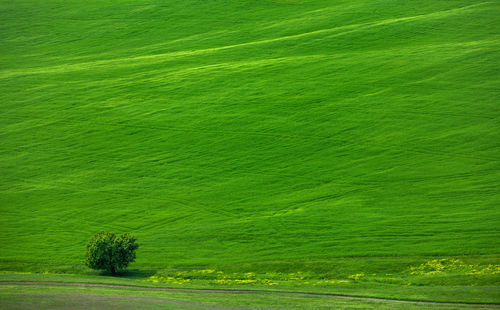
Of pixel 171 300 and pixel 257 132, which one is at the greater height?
pixel 257 132

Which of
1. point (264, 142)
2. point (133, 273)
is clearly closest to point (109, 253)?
point (133, 273)

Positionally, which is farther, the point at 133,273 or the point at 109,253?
the point at 133,273

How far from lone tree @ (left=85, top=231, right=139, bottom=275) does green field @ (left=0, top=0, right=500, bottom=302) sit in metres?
1.23

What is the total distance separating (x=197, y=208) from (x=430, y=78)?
2366 centimetres

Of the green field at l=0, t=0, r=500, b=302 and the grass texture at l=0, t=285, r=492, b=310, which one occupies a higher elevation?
the green field at l=0, t=0, r=500, b=302

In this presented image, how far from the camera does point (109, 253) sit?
25844 mm

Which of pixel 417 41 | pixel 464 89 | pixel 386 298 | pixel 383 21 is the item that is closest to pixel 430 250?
pixel 386 298

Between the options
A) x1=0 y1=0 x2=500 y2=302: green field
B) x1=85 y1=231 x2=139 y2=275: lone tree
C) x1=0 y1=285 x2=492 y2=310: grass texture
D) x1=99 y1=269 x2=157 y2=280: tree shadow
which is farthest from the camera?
x1=0 y1=0 x2=500 y2=302: green field

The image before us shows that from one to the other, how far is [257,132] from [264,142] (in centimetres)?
167

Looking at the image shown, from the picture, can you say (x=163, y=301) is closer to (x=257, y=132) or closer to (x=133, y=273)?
(x=133, y=273)

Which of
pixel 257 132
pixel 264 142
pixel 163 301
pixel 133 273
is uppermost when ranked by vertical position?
pixel 257 132

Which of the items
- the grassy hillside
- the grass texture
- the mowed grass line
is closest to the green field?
the grassy hillside

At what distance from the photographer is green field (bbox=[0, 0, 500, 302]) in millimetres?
27562

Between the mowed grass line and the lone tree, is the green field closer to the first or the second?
the lone tree
